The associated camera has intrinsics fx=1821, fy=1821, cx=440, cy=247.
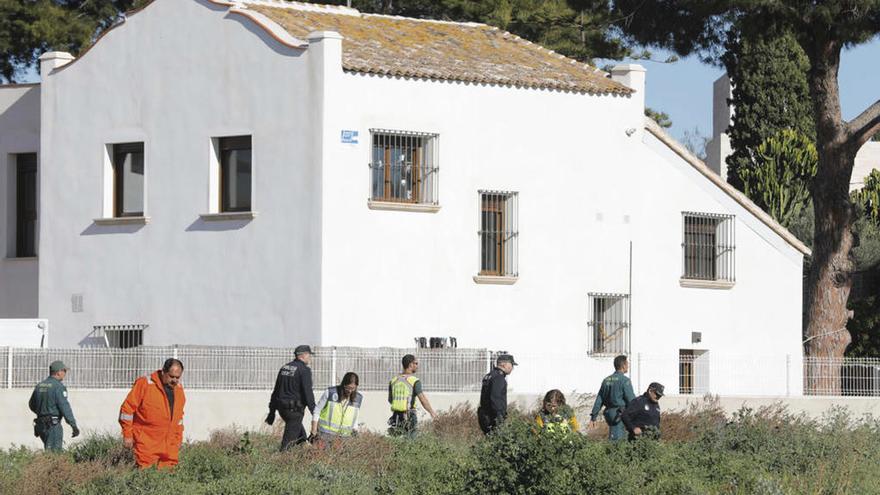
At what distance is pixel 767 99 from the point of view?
167 ft

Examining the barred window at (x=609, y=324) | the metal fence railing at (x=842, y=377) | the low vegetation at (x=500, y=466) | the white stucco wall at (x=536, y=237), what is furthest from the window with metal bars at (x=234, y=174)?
the metal fence railing at (x=842, y=377)

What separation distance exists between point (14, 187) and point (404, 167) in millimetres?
8875

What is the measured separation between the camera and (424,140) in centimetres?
3294

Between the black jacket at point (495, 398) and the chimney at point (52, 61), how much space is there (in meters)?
16.3

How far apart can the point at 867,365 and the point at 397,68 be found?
10.6 meters

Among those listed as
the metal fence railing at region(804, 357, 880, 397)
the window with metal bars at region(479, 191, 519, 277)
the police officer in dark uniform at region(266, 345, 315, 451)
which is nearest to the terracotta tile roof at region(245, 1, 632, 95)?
the window with metal bars at region(479, 191, 519, 277)

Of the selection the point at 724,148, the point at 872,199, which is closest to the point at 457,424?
the point at 872,199

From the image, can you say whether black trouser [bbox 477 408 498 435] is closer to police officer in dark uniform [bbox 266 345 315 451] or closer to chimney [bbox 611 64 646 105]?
police officer in dark uniform [bbox 266 345 315 451]

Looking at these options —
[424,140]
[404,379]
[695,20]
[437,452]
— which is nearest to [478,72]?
[424,140]

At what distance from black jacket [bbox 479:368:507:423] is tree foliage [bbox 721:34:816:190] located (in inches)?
1169

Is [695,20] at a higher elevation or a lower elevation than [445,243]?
higher

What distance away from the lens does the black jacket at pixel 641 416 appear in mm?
20719

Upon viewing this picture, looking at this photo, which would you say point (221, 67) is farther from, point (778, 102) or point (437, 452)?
point (778, 102)

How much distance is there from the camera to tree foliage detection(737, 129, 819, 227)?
48.9 m
